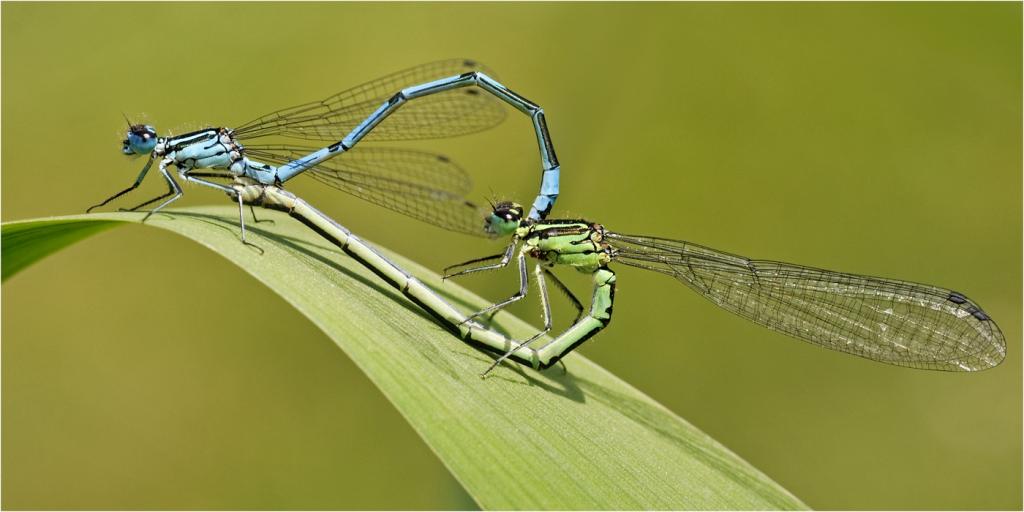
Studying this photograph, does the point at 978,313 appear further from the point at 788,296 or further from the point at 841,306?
the point at 788,296

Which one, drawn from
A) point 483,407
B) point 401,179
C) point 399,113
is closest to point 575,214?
point 399,113

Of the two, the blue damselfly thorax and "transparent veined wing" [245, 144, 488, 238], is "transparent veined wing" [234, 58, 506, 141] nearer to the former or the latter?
the blue damselfly thorax

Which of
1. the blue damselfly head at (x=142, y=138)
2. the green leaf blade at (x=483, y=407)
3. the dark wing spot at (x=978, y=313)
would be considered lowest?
the green leaf blade at (x=483, y=407)

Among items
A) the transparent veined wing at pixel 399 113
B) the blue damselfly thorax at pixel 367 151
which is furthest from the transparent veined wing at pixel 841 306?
the transparent veined wing at pixel 399 113

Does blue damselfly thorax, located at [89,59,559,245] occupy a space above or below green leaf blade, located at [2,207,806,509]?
above

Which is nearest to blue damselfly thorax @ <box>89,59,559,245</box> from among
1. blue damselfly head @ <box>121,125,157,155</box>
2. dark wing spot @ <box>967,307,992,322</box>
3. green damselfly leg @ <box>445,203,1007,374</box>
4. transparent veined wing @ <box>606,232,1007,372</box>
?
blue damselfly head @ <box>121,125,157,155</box>

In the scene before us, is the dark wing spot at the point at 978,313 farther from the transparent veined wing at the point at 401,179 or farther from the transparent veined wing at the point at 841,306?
the transparent veined wing at the point at 401,179

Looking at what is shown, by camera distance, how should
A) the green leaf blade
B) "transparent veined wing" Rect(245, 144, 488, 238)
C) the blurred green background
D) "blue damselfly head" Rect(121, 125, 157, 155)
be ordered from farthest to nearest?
the blurred green background, "blue damselfly head" Rect(121, 125, 157, 155), "transparent veined wing" Rect(245, 144, 488, 238), the green leaf blade
